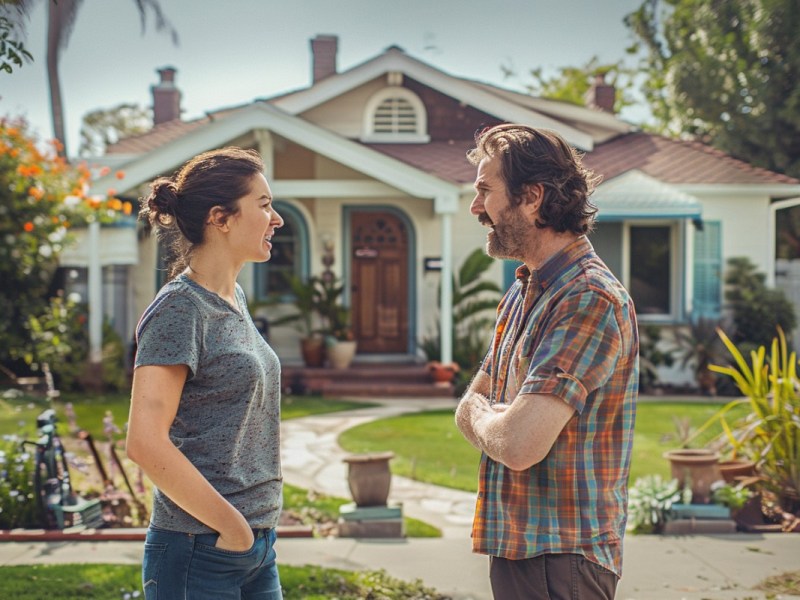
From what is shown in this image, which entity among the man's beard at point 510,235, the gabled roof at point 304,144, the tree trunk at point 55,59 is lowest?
the man's beard at point 510,235

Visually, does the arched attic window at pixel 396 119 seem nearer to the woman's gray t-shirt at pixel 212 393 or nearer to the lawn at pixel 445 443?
the lawn at pixel 445 443

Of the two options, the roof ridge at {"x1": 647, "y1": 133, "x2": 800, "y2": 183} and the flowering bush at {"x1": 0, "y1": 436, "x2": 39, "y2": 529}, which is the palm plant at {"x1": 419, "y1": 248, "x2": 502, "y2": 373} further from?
the flowering bush at {"x1": 0, "y1": 436, "x2": 39, "y2": 529}

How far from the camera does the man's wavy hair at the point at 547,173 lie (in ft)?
7.79

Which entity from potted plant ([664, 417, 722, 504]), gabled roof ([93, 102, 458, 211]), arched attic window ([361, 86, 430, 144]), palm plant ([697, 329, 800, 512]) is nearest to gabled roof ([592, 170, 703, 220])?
gabled roof ([93, 102, 458, 211])

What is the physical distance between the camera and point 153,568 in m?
2.41

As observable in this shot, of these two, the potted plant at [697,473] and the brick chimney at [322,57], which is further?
the brick chimney at [322,57]

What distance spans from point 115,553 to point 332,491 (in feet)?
8.39

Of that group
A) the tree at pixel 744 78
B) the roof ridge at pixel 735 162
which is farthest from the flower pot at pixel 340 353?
the tree at pixel 744 78

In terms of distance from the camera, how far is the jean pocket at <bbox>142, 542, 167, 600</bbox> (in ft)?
7.86

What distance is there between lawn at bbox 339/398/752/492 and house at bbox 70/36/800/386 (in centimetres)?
330

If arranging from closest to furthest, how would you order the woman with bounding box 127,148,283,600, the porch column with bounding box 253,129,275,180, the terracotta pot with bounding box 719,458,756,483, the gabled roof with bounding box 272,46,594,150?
the woman with bounding box 127,148,283,600, the terracotta pot with bounding box 719,458,756,483, the porch column with bounding box 253,129,275,180, the gabled roof with bounding box 272,46,594,150

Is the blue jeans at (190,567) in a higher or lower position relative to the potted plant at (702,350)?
higher

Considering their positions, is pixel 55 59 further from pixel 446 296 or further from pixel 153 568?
pixel 153 568

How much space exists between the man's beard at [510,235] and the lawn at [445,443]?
594 centimetres
